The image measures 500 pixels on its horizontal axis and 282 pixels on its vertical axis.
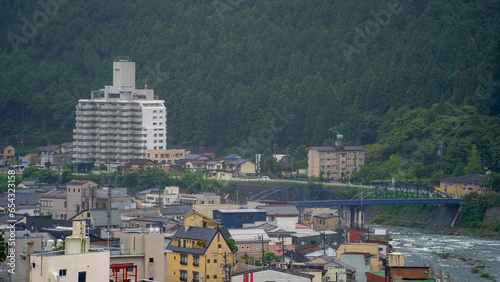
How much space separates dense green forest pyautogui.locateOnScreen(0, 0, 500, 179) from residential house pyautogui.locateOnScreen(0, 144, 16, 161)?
499 cm

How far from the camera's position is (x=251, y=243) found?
80.7 ft

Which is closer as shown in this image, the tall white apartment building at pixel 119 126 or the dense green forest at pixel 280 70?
the dense green forest at pixel 280 70

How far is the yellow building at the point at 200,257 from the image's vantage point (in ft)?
61.7

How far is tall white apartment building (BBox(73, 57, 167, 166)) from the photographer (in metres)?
59.2

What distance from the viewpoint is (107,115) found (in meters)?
60.2

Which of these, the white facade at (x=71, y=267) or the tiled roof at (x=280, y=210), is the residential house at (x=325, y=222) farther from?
the white facade at (x=71, y=267)

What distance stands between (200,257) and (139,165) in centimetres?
3525

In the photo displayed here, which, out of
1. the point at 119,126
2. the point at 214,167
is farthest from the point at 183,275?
the point at 119,126

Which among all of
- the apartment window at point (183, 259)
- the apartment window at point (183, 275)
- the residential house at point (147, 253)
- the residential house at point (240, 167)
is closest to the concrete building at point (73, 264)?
the residential house at point (147, 253)

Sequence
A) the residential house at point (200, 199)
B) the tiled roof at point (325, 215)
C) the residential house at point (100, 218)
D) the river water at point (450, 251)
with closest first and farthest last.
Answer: the river water at point (450, 251) → the residential house at point (100, 218) → the tiled roof at point (325, 215) → the residential house at point (200, 199)

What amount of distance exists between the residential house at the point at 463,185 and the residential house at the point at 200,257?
2657 cm

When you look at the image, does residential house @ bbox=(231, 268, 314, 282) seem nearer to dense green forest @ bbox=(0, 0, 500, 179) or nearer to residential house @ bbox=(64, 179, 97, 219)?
residential house @ bbox=(64, 179, 97, 219)

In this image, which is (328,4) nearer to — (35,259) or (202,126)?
(202,126)

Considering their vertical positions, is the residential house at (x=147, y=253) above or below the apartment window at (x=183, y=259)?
above
